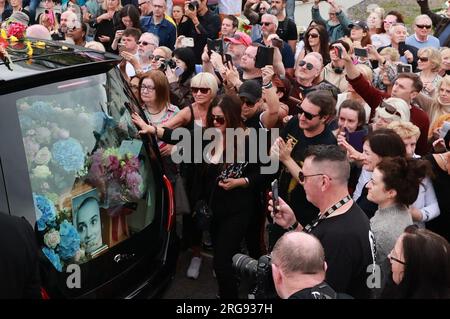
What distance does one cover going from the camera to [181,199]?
183 inches

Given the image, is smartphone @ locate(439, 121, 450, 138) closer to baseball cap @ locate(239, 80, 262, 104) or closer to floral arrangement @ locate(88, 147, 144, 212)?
baseball cap @ locate(239, 80, 262, 104)

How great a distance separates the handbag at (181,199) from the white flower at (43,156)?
4.88 feet

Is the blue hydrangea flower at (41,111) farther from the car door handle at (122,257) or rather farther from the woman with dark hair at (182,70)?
the woman with dark hair at (182,70)

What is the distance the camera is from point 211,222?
15.2ft

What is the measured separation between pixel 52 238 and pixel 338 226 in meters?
1.49

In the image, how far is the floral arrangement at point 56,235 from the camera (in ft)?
10.4

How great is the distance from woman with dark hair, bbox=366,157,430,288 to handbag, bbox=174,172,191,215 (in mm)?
1539

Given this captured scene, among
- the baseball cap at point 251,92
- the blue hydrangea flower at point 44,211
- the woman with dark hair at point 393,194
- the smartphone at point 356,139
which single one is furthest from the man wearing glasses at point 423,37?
the blue hydrangea flower at point 44,211

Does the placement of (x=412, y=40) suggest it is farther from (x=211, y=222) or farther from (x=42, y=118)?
(x=42, y=118)

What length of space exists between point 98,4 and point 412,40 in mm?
5297

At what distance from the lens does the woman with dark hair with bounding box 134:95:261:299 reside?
450cm

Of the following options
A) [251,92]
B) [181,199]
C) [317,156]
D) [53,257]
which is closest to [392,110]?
[251,92]

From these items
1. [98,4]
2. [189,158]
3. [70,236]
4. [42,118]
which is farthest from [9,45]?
[98,4]

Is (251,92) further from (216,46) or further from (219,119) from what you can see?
(216,46)
